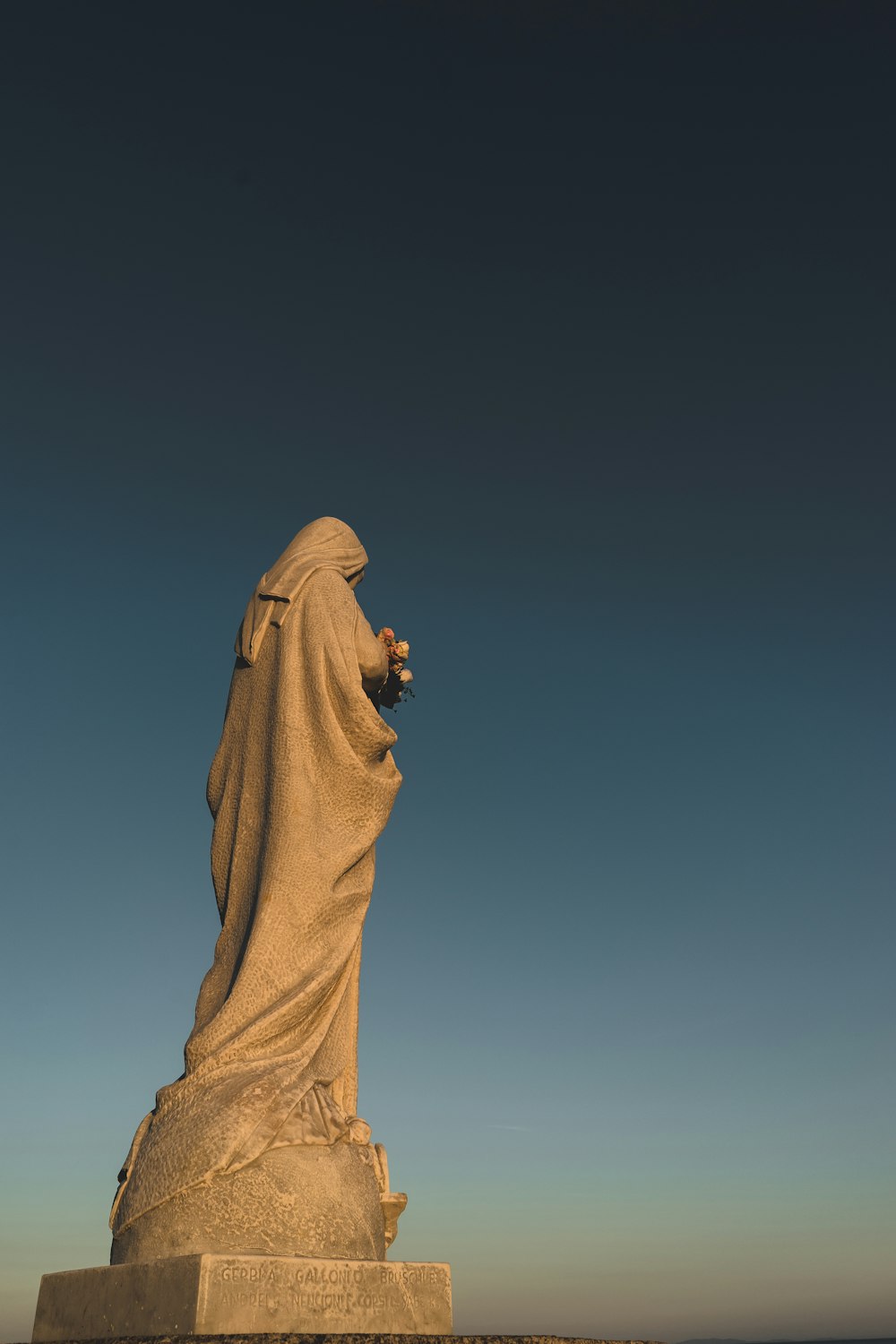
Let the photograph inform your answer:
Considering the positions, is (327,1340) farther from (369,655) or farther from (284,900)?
(369,655)

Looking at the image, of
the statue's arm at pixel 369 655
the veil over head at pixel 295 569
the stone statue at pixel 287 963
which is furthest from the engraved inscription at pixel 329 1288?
the veil over head at pixel 295 569

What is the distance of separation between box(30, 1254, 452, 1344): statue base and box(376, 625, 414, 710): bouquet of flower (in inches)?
165

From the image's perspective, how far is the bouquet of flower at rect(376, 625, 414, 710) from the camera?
9281mm

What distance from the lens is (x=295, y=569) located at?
9000 mm

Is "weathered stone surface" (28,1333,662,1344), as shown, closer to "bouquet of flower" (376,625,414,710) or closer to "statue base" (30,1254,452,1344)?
"statue base" (30,1254,452,1344)

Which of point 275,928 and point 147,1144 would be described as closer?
point 147,1144

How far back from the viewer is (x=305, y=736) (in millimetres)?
8500

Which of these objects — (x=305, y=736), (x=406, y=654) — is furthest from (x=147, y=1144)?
(x=406, y=654)

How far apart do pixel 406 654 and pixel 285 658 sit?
1070mm


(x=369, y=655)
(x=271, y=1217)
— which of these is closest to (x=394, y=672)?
(x=369, y=655)

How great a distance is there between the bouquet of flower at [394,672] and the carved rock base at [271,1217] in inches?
140

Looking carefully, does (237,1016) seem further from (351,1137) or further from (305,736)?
(305,736)

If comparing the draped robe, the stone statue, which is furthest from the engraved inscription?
the draped robe

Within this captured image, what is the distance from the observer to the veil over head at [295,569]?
8.91m
